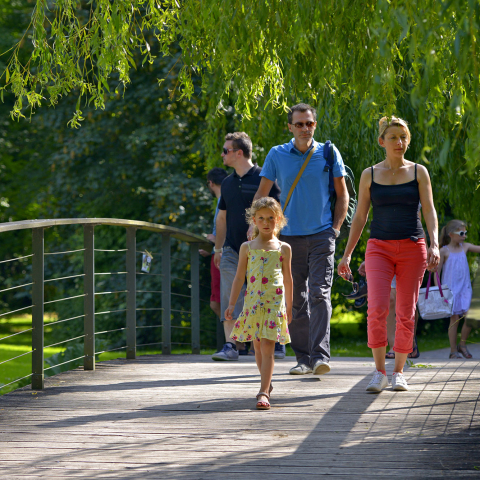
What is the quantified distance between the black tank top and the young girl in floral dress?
650 mm

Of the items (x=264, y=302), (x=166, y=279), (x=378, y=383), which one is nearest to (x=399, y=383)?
(x=378, y=383)

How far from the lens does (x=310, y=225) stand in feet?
18.1

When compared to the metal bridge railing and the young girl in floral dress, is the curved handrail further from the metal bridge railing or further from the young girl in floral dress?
the young girl in floral dress

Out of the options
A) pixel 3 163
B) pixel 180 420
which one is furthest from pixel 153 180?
pixel 180 420

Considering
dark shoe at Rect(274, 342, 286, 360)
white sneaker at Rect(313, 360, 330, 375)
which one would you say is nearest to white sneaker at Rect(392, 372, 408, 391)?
white sneaker at Rect(313, 360, 330, 375)

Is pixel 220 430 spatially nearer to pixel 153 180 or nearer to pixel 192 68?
pixel 192 68

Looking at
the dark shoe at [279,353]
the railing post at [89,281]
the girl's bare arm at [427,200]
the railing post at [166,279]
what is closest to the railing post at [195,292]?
the railing post at [166,279]

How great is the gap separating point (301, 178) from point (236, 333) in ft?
4.52

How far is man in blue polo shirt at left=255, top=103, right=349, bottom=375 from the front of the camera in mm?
5496

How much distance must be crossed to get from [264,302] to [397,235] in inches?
37.7

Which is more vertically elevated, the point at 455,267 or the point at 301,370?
the point at 455,267

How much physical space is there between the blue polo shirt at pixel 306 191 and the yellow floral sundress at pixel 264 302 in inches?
32.2

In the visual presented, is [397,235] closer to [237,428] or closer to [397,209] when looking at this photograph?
[397,209]

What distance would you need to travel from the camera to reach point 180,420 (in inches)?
171
